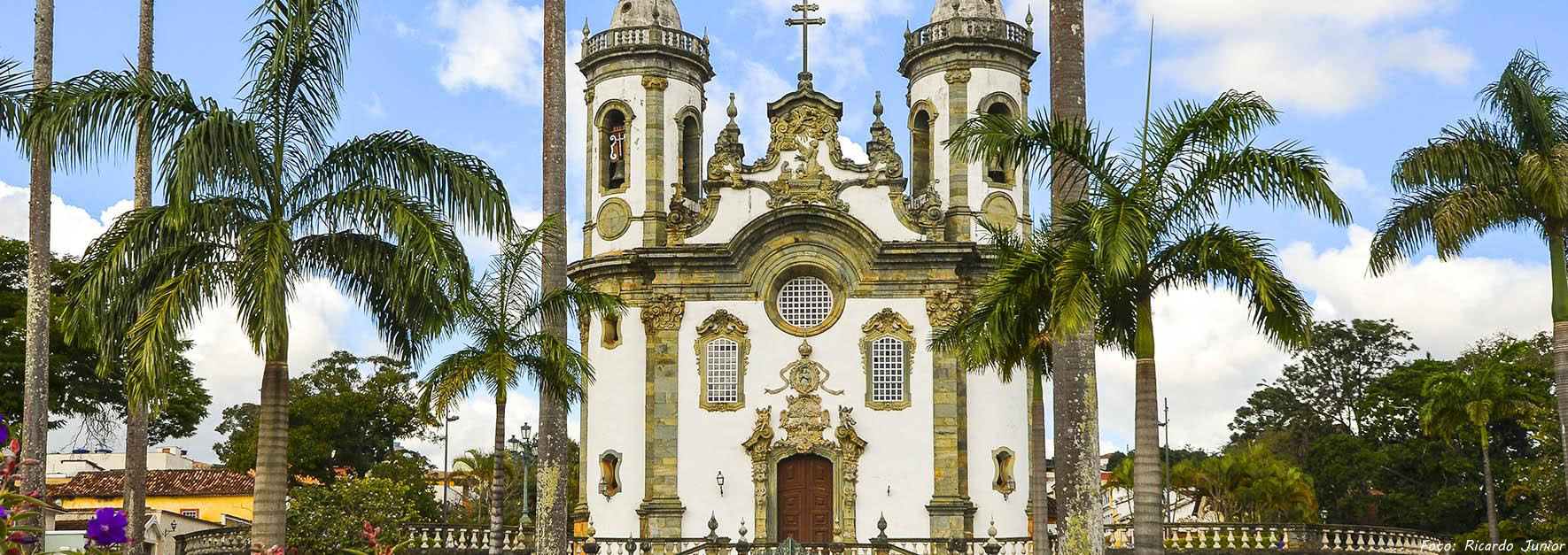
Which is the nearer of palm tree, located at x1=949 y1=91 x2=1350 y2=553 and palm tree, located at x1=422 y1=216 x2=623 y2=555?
palm tree, located at x1=949 y1=91 x2=1350 y2=553

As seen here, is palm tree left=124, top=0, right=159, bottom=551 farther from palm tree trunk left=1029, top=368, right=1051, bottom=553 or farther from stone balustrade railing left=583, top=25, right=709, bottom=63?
stone balustrade railing left=583, top=25, right=709, bottom=63

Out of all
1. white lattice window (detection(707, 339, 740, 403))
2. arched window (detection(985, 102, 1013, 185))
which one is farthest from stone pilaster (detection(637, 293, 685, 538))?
arched window (detection(985, 102, 1013, 185))

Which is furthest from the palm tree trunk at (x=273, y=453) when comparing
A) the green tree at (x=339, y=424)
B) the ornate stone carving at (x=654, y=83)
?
the green tree at (x=339, y=424)

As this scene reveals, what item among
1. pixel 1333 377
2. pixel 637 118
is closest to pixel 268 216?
pixel 637 118

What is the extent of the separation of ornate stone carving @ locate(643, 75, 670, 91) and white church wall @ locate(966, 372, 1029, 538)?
32.1ft

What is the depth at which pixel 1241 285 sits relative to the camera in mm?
15852

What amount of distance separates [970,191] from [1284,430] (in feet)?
100

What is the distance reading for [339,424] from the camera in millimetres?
47469

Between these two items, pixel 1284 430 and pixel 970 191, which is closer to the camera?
pixel 970 191

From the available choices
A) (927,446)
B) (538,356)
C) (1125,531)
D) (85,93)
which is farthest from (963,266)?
(85,93)

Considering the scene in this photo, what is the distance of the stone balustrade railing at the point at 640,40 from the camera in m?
37.2

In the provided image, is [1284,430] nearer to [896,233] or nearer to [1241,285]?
[896,233]

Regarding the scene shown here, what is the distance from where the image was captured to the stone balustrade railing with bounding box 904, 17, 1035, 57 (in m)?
37.1

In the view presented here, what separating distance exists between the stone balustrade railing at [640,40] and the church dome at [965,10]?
5.74 meters
